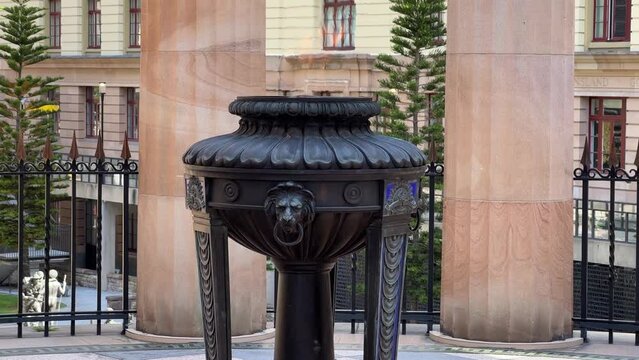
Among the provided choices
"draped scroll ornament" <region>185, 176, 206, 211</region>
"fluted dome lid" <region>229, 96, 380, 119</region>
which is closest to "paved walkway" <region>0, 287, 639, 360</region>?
"draped scroll ornament" <region>185, 176, 206, 211</region>

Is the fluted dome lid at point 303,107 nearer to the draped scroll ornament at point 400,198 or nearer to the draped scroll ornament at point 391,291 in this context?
the draped scroll ornament at point 400,198

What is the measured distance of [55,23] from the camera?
60.2m

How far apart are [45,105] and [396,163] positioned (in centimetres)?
3845

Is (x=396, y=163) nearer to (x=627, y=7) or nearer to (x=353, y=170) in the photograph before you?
(x=353, y=170)

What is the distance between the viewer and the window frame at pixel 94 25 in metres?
58.6

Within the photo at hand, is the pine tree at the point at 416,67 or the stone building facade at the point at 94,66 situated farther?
the stone building facade at the point at 94,66

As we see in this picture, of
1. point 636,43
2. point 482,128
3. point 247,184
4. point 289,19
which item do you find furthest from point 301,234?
point 289,19

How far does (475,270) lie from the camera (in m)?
13.4

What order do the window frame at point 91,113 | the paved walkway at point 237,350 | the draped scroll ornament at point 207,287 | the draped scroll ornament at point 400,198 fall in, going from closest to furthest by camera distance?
the draped scroll ornament at point 400,198 → the draped scroll ornament at point 207,287 → the paved walkway at point 237,350 → the window frame at point 91,113

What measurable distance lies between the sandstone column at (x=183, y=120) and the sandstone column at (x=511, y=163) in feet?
5.47

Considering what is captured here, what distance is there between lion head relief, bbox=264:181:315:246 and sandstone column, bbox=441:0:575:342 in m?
4.59

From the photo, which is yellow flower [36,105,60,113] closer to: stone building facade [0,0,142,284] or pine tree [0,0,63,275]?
pine tree [0,0,63,275]

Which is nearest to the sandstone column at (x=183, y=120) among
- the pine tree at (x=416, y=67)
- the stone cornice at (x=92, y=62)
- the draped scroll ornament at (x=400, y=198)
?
the draped scroll ornament at (x=400, y=198)

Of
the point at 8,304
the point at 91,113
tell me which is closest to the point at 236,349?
the point at 8,304
